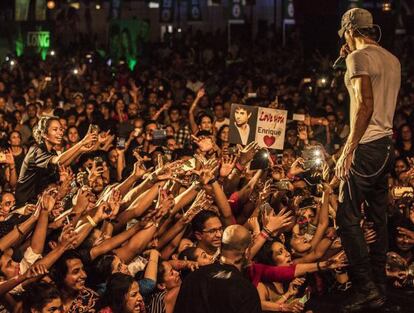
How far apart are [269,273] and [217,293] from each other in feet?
7.22

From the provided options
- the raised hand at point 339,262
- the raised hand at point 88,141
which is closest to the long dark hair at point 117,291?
the raised hand at point 339,262

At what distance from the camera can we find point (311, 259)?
7242mm

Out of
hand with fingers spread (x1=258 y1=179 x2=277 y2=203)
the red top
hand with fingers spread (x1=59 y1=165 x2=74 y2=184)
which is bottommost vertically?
the red top

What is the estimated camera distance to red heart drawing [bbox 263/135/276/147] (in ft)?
31.9

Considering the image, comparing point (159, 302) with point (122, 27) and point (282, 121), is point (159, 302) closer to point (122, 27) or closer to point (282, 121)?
point (282, 121)

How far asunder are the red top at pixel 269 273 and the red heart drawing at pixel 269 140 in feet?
10.8

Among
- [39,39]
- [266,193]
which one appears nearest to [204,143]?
[266,193]

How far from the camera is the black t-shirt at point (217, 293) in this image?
424 cm

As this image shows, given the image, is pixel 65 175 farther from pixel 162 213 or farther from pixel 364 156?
pixel 364 156

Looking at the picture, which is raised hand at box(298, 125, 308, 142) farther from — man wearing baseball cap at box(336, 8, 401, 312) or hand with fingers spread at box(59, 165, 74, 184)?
man wearing baseball cap at box(336, 8, 401, 312)

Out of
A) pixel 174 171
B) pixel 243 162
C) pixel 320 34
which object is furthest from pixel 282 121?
pixel 320 34

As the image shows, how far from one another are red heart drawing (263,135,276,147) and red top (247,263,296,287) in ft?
10.8

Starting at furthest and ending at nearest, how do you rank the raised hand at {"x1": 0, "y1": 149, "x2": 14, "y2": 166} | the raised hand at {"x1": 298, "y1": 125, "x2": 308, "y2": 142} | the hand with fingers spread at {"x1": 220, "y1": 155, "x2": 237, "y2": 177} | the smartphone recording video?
the raised hand at {"x1": 298, "y1": 125, "x2": 308, "y2": 142} < the raised hand at {"x1": 0, "y1": 149, "x2": 14, "y2": 166} < the smartphone recording video < the hand with fingers spread at {"x1": 220, "y1": 155, "x2": 237, "y2": 177}

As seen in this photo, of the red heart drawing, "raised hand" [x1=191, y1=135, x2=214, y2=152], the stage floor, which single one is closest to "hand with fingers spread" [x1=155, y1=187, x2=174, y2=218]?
the stage floor
